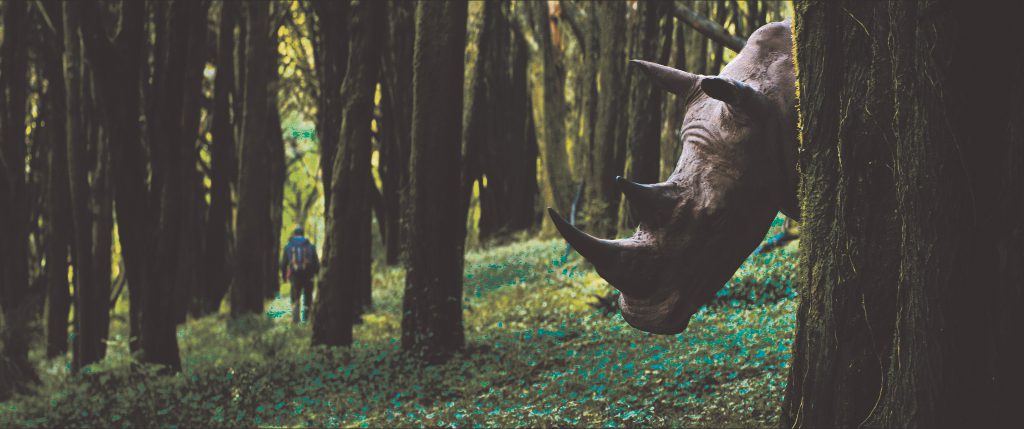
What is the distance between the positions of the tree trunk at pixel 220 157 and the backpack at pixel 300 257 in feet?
6.65

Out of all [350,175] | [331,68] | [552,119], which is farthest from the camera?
[552,119]

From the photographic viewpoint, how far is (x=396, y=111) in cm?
Answer: 1975

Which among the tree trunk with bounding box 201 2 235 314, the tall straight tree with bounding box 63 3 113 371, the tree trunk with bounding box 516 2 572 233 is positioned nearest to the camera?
the tall straight tree with bounding box 63 3 113 371

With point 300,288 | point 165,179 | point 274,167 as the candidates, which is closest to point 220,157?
point 300,288

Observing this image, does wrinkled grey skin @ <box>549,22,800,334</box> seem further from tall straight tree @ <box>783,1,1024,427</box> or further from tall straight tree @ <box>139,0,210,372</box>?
tall straight tree @ <box>139,0,210,372</box>

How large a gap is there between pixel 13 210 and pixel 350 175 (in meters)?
4.54

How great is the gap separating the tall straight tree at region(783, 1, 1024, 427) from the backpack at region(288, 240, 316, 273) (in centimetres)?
1480

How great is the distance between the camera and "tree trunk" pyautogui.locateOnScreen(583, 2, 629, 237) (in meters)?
16.8

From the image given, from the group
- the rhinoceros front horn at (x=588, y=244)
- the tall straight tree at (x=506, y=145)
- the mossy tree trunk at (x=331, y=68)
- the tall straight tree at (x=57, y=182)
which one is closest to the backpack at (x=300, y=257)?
the tall straight tree at (x=57, y=182)

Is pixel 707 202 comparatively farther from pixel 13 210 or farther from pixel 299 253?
pixel 299 253

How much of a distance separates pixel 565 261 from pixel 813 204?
14.2 meters

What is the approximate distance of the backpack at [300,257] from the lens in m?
18.3

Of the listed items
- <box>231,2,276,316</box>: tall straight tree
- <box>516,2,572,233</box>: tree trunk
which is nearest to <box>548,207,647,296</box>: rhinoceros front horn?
<box>231,2,276,316</box>: tall straight tree

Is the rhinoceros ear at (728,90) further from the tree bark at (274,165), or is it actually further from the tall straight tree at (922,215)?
the tree bark at (274,165)
